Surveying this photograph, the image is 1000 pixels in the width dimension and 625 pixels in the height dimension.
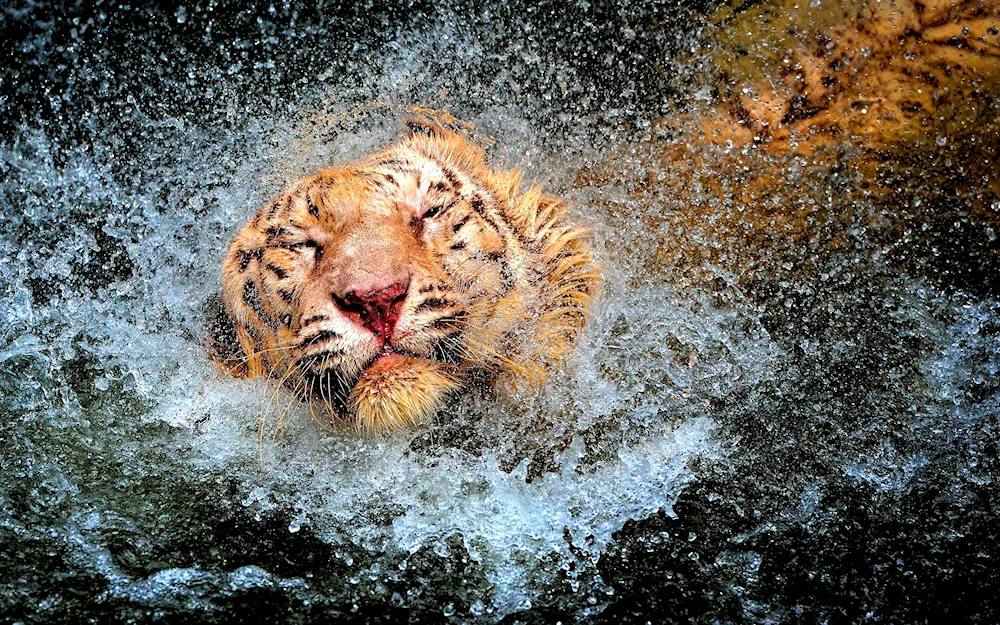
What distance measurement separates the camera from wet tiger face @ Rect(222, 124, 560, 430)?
2.90m

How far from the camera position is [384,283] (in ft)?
9.23

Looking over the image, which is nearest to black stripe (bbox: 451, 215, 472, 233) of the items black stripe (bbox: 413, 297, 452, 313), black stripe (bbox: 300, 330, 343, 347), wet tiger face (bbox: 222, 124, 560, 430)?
wet tiger face (bbox: 222, 124, 560, 430)

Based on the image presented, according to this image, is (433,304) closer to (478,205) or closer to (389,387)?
(389,387)

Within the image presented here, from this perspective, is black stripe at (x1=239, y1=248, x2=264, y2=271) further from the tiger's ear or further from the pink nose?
the tiger's ear

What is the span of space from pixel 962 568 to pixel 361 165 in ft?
8.72

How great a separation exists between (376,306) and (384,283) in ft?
0.25

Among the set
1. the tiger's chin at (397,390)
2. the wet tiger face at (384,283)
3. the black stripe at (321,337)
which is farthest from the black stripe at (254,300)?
the tiger's chin at (397,390)

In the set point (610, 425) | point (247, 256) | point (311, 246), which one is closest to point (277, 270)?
point (311, 246)

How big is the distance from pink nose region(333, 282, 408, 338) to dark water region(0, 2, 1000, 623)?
2.44 ft

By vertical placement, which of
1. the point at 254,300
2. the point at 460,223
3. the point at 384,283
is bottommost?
the point at 254,300

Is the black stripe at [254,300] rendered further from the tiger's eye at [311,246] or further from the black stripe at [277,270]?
the tiger's eye at [311,246]

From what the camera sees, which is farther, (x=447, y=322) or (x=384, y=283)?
(x=447, y=322)

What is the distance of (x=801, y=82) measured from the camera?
3455 mm

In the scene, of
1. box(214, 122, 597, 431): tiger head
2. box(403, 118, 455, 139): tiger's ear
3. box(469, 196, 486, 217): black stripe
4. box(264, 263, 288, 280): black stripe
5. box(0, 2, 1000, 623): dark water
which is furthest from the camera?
box(403, 118, 455, 139): tiger's ear
